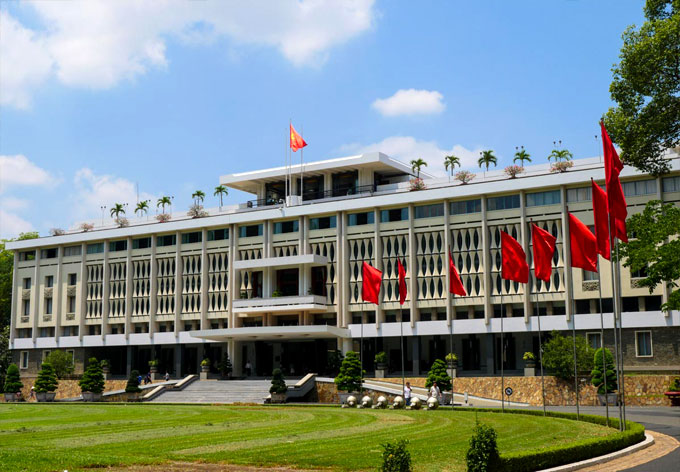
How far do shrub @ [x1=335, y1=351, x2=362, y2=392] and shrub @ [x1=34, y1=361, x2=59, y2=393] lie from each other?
92.3 ft

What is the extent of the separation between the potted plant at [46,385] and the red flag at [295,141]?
92.9ft

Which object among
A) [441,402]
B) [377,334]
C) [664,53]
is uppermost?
[664,53]

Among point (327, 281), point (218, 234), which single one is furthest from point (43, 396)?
point (327, 281)

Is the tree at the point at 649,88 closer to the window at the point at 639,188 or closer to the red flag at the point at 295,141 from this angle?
the window at the point at 639,188

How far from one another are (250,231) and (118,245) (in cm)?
1624

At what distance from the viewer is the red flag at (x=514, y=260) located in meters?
36.4

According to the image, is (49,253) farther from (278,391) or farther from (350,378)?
(350,378)

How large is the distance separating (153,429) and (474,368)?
120 ft

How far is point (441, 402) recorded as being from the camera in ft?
150

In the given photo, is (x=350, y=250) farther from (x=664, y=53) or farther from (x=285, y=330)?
(x=664, y=53)

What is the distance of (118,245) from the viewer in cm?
7700

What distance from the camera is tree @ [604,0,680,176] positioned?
30.9 meters

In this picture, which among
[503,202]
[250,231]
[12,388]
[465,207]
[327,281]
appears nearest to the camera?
[503,202]

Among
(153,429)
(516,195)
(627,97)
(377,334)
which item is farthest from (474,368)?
(153,429)
